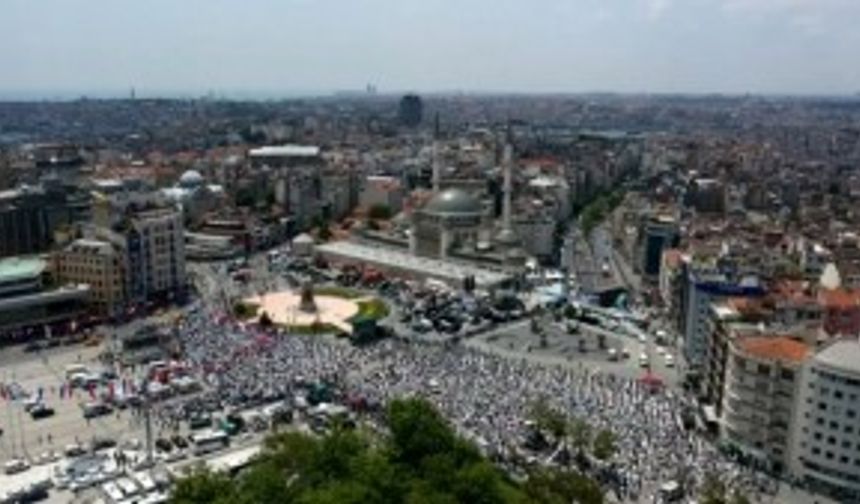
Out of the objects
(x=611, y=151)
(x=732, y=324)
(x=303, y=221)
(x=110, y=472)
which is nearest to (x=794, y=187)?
(x=611, y=151)

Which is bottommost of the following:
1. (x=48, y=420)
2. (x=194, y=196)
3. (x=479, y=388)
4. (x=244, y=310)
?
(x=48, y=420)

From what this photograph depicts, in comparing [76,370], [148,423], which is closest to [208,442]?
[148,423]

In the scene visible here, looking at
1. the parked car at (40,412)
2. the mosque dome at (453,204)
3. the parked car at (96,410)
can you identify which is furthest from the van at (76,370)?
the mosque dome at (453,204)

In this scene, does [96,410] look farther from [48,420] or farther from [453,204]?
[453,204]

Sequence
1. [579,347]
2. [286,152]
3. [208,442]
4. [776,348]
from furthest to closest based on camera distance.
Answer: [286,152] < [579,347] < [208,442] < [776,348]

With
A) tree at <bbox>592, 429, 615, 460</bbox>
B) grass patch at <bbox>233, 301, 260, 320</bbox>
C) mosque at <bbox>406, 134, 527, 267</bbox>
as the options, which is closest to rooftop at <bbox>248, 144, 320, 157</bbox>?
mosque at <bbox>406, 134, 527, 267</bbox>

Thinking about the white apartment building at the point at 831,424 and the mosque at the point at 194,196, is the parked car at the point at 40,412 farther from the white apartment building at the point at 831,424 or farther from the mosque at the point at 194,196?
the mosque at the point at 194,196

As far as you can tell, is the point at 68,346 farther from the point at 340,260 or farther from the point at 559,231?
the point at 559,231
